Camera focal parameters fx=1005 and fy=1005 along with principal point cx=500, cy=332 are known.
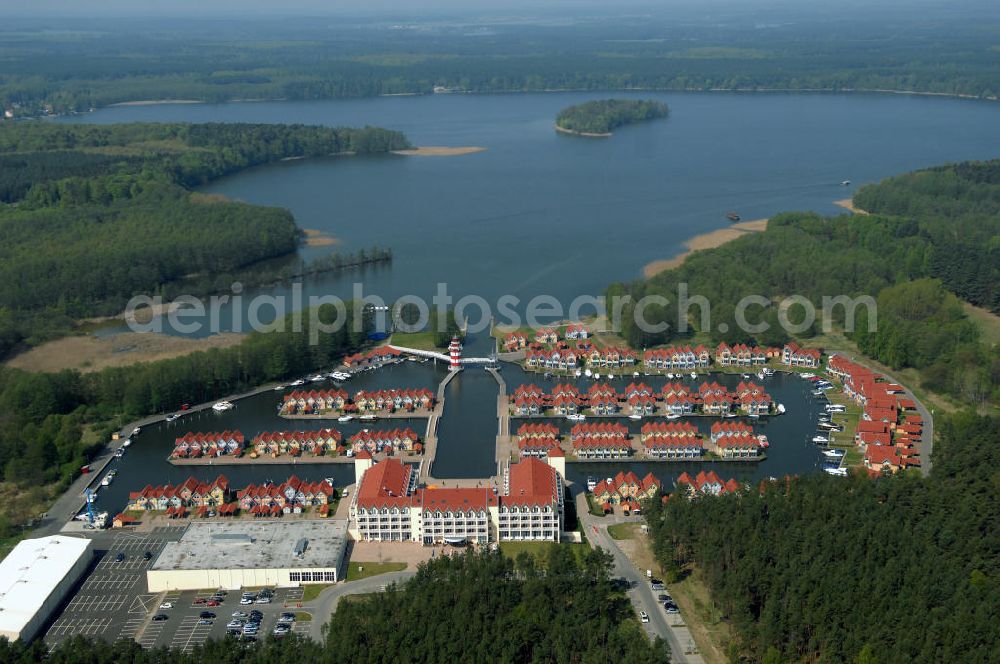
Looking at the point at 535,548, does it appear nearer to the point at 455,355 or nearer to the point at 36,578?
the point at 36,578

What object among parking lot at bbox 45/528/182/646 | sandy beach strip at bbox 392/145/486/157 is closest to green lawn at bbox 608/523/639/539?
parking lot at bbox 45/528/182/646

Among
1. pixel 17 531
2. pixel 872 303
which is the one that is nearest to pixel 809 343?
pixel 872 303

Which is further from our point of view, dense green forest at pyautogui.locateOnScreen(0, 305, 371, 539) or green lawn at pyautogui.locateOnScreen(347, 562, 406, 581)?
A: dense green forest at pyautogui.locateOnScreen(0, 305, 371, 539)

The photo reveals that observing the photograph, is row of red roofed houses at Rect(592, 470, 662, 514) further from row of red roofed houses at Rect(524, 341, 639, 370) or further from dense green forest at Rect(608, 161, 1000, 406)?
dense green forest at Rect(608, 161, 1000, 406)

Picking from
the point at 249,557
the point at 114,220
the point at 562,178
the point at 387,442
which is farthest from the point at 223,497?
the point at 562,178

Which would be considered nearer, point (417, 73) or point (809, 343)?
point (809, 343)

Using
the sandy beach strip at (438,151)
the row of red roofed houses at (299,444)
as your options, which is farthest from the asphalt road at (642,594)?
the sandy beach strip at (438,151)

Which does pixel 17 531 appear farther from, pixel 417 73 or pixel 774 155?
pixel 417 73
